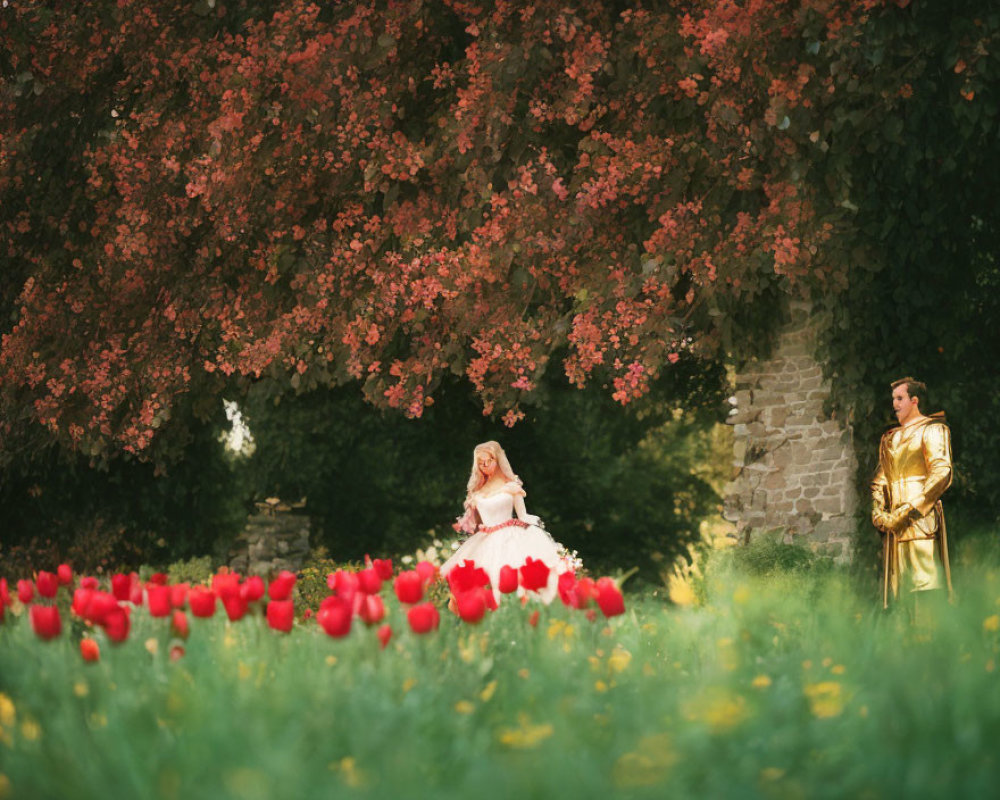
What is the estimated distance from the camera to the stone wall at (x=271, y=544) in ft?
58.7

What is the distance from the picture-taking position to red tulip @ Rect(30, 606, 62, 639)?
4746 millimetres

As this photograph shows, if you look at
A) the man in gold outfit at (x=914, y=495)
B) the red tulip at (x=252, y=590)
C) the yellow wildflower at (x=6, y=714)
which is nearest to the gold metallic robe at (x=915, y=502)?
the man in gold outfit at (x=914, y=495)

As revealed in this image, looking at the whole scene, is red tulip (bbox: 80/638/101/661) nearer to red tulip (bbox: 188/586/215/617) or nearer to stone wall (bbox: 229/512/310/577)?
red tulip (bbox: 188/586/215/617)

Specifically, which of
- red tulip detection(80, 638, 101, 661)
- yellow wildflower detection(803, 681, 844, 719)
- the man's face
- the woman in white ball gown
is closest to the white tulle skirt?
the woman in white ball gown

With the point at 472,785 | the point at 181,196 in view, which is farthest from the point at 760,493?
the point at 472,785

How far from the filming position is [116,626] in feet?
15.6

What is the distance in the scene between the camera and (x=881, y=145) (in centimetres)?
1123

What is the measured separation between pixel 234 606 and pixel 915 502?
186 inches

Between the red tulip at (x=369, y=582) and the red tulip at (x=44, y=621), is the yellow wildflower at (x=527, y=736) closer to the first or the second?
the red tulip at (x=369, y=582)

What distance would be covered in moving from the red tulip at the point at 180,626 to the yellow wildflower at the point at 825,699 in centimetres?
240

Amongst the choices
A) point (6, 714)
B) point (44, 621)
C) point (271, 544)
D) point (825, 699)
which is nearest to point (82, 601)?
point (44, 621)

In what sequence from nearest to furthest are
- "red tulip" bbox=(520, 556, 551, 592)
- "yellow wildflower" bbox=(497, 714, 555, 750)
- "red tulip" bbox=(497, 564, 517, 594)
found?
"yellow wildflower" bbox=(497, 714, 555, 750)
"red tulip" bbox=(520, 556, 551, 592)
"red tulip" bbox=(497, 564, 517, 594)

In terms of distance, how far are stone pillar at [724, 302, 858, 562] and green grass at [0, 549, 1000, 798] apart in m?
6.91

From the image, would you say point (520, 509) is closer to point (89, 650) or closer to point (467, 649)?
point (467, 649)
